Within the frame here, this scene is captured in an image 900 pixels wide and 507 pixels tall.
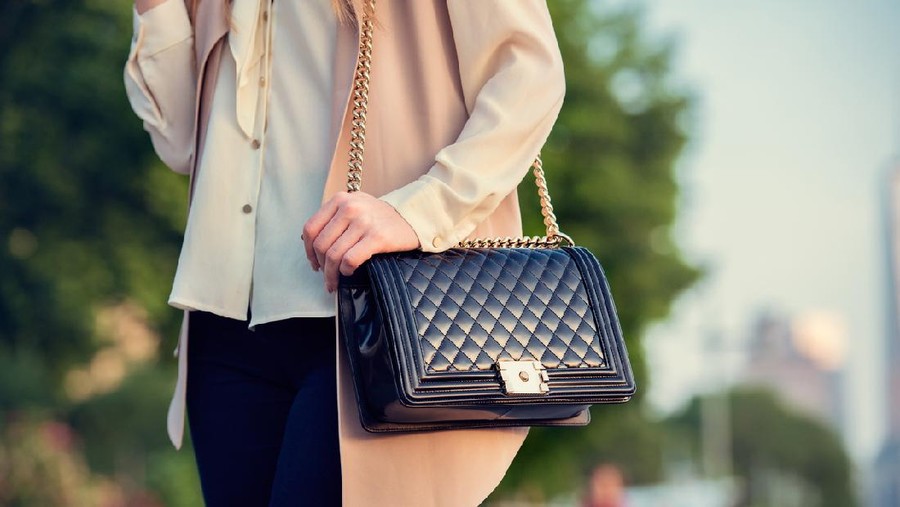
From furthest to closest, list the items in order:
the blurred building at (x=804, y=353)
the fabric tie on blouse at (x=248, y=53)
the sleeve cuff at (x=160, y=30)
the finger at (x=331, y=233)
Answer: the blurred building at (x=804, y=353) → the sleeve cuff at (x=160, y=30) → the fabric tie on blouse at (x=248, y=53) → the finger at (x=331, y=233)

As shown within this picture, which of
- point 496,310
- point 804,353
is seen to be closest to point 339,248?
point 496,310

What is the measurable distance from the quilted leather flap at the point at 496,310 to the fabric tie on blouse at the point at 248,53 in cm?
40

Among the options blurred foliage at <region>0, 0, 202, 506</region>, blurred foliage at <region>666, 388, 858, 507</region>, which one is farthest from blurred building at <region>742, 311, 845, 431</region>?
blurred foliage at <region>0, 0, 202, 506</region>

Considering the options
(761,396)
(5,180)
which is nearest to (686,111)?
(5,180)

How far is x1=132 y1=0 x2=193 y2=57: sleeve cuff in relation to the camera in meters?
2.35

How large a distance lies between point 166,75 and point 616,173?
16.5m

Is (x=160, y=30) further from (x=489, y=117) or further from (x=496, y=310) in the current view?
(x=496, y=310)

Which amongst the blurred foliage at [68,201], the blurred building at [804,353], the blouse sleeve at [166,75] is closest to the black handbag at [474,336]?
the blouse sleeve at [166,75]

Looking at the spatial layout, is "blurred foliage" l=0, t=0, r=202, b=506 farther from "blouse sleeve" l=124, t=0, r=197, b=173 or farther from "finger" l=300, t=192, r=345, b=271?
"finger" l=300, t=192, r=345, b=271

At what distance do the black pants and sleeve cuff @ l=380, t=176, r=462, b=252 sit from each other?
8.3 inches

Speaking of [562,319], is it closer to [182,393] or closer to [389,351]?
[389,351]

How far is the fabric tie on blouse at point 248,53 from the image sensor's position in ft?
6.97

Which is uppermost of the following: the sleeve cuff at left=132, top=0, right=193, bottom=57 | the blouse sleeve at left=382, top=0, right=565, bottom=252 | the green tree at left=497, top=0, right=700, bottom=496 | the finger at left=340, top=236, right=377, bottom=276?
the sleeve cuff at left=132, top=0, right=193, bottom=57

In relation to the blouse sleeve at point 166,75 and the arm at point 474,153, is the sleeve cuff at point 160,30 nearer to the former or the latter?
the blouse sleeve at point 166,75
